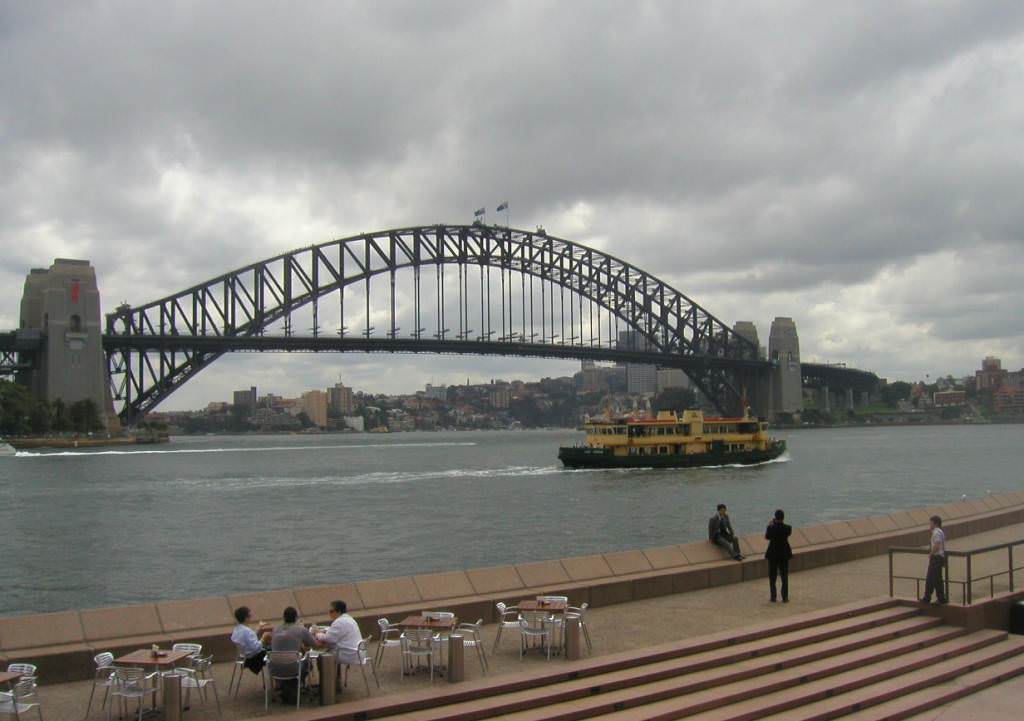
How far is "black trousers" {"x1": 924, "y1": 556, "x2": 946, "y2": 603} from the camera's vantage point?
11031mm

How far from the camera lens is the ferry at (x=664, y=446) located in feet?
196

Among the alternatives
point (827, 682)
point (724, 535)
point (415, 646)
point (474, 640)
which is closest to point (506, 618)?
point (474, 640)

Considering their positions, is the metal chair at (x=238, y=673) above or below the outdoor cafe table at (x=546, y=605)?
below

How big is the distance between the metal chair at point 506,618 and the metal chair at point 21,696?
390 centimetres

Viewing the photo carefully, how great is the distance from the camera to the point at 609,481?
5044 centimetres

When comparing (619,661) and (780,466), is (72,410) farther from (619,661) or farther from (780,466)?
(619,661)

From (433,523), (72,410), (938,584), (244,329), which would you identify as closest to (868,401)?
(244,329)

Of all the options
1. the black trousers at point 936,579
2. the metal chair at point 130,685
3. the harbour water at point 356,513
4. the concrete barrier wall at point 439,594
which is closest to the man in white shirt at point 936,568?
the black trousers at point 936,579

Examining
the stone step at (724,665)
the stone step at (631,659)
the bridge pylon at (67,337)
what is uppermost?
the bridge pylon at (67,337)

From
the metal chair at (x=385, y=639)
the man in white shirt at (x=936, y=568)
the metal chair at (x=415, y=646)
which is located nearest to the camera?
the metal chair at (x=415, y=646)

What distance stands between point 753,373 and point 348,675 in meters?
131

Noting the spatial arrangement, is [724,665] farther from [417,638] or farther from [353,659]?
[353,659]

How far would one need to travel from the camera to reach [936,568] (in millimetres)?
11086

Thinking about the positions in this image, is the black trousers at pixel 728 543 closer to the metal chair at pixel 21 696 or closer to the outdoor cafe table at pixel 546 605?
the outdoor cafe table at pixel 546 605
